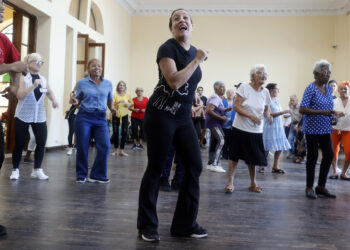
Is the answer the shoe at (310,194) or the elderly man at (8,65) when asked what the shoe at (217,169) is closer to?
the shoe at (310,194)

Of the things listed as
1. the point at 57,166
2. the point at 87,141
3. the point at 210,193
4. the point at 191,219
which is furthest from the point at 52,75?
the point at 191,219

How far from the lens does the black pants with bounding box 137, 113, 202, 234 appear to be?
205cm

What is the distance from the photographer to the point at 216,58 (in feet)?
38.9

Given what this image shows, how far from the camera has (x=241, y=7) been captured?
460 inches

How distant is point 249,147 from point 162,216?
133cm

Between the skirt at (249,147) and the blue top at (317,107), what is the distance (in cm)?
46

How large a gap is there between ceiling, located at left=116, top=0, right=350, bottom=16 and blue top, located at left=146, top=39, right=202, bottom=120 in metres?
9.62

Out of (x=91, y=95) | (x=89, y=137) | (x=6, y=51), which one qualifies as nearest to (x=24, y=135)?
(x=89, y=137)

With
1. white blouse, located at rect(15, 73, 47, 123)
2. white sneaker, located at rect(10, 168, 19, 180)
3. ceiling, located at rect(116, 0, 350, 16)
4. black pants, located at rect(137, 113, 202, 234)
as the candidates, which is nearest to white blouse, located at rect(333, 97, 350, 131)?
black pants, located at rect(137, 113, 202, 234)

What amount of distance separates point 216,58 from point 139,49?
2.53 m

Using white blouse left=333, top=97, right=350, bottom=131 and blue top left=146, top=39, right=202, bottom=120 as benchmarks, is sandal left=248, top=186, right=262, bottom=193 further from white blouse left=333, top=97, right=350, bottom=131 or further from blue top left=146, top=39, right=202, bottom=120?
blue top left=146, top=39, right=202, bottom=120

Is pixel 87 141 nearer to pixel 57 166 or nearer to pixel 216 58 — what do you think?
pixel 57 166

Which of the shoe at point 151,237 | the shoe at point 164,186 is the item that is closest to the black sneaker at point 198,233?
the shoe at point 151,237

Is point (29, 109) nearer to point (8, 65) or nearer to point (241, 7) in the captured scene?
point (8, 65)
